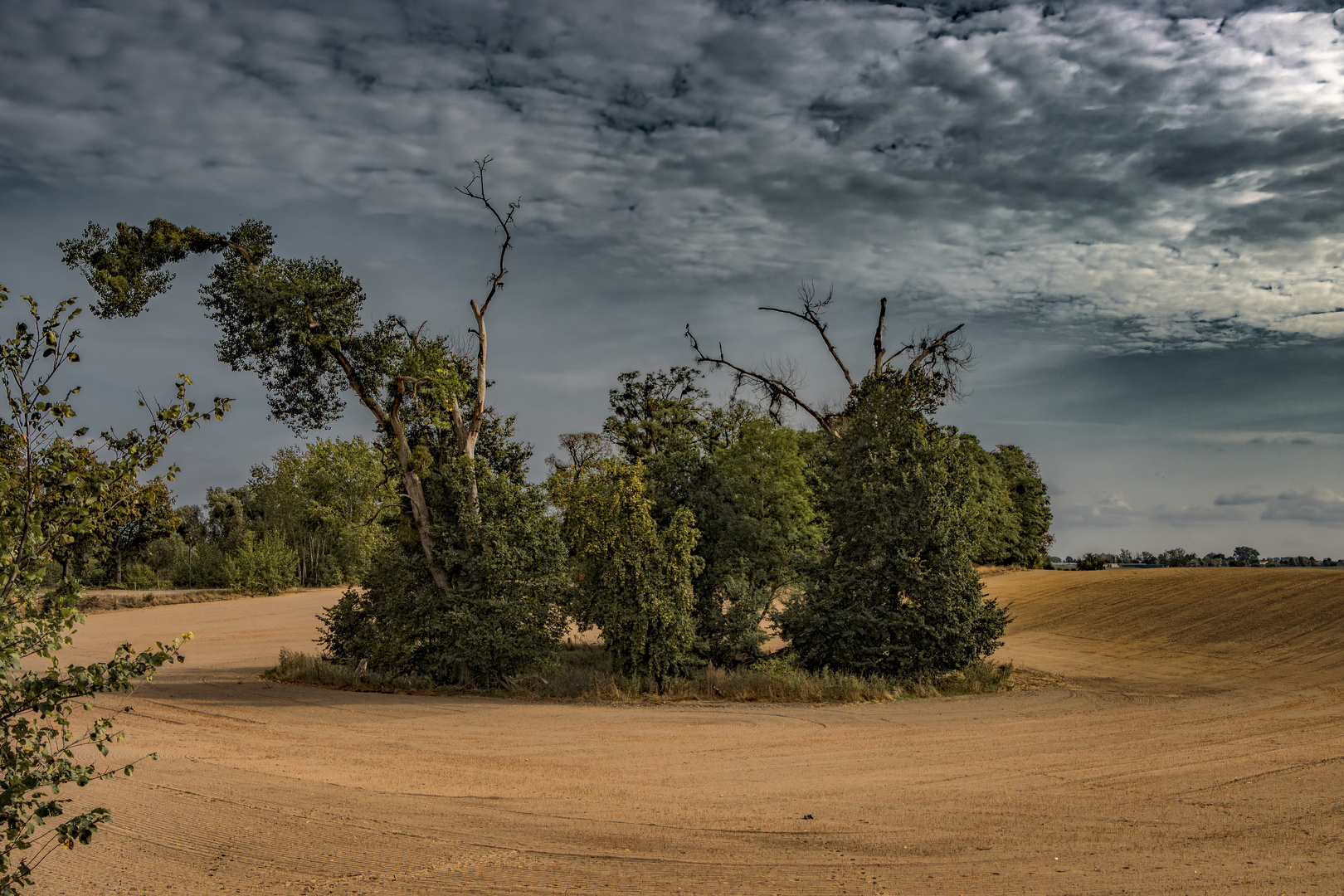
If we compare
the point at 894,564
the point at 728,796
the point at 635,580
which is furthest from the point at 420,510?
the point at 728,796

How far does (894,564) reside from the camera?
730 inches

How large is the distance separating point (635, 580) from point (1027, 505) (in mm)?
54299

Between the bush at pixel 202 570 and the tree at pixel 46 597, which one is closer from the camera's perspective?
the tree at pixel 46 597

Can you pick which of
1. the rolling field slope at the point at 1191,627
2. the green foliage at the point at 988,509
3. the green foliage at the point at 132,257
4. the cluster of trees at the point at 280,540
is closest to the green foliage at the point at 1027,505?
the green foliage at the point at 988,509

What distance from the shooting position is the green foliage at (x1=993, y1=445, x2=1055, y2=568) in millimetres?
63156

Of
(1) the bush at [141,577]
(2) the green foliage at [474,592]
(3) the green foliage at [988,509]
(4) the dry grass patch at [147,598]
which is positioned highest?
(3) the green foliage at [988,509]

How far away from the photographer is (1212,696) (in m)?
17.3

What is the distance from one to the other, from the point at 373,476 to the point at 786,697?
50366mm

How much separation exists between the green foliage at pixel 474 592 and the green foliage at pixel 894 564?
564 cm

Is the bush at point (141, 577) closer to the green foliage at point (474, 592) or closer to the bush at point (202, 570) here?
Result: the bush at point (202, 570)

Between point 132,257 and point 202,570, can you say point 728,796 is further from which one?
point 202,570

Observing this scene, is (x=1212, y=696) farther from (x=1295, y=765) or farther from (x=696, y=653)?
(x=696, y=653)

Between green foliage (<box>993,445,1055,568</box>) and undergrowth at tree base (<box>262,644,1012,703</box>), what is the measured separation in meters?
46.2

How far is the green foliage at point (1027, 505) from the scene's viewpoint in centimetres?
6316
